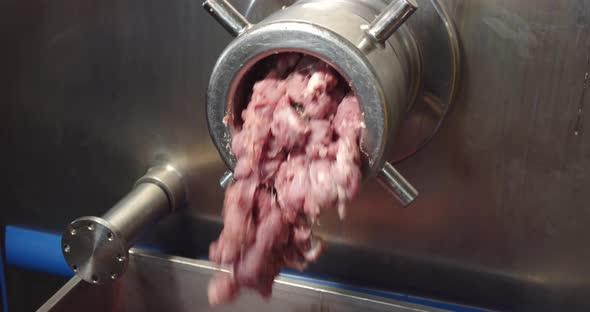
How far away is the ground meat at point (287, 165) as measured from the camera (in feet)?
1.58

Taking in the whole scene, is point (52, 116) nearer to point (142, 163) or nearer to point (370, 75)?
point (142, 163)

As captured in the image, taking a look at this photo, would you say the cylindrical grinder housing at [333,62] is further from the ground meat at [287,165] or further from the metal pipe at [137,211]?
the metal pipe at [137,211]

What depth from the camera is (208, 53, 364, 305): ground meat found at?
481 millimetres

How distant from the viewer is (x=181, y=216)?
827 mm

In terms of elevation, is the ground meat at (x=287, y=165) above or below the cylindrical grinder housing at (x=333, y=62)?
below

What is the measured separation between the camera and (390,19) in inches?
19.1

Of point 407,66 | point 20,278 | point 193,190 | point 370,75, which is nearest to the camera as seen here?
point 370,75

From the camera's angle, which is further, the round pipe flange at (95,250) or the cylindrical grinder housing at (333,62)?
the round pipe flange at (95,250)

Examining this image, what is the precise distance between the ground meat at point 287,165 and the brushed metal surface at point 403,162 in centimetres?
22

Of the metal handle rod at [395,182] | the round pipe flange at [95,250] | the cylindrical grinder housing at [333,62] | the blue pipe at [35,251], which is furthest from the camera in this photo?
the blue pipe at [35,251]

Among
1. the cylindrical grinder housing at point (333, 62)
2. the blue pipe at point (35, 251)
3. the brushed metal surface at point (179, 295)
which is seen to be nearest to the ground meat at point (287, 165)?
the cylindrical grinder housing at point (333, 62)

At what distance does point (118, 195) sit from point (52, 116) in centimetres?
15

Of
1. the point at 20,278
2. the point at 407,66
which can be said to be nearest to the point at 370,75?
the point at 407,66

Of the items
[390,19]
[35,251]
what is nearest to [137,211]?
[35,251]
